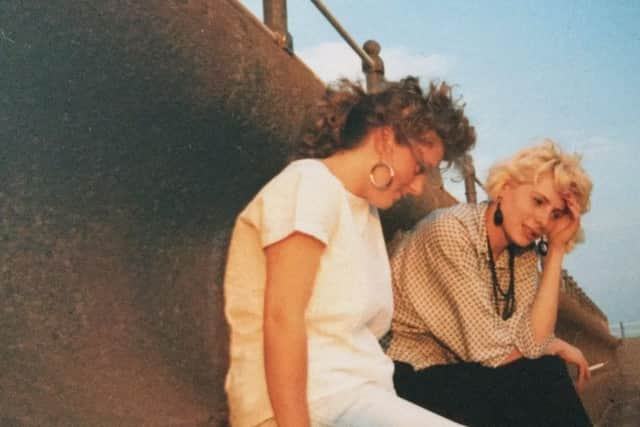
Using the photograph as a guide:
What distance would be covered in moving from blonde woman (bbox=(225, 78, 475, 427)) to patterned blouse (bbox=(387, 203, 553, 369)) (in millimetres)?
433

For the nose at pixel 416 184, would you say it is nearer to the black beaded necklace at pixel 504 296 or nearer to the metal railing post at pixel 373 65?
the black beaded necklace at pixel 504 296

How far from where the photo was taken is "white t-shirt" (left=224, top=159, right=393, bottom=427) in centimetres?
159

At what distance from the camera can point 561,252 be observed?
277cm

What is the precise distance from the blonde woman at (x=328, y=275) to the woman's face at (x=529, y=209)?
693 millimetres

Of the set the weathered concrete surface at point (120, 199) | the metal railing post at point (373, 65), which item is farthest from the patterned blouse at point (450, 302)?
the metal railing post at point (373, 65)

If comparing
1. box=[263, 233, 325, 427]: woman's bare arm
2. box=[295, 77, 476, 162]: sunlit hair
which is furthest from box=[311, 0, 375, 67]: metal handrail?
box=[263, 233, 325, 427]: woman's bare arm

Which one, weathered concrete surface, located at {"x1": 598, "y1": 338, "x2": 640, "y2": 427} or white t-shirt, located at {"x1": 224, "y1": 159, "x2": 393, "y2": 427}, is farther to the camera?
weathered concrete surface, located at {"x1": 598, "y1": 338, "x2": 640, "y2": 427}

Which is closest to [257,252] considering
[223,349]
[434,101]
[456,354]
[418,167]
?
[223,349]

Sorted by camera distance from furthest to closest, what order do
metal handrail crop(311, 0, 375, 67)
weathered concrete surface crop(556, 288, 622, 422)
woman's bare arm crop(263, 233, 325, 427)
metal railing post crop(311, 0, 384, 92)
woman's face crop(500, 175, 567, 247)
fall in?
Answer: weathered concrete surface crop(556, 288, 622, 422)
metal railing post crop(311, 0, 384, 92)
metal handrail crop(311, 0, 375, 67)
woman's face crop(500, 175, 567, 247)
woman's bare arm crop(263, 233, 325, 427)

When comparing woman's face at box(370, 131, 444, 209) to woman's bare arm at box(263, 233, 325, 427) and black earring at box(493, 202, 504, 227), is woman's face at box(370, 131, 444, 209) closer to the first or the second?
woman's bare arm at box(263, 233, 325, 427)

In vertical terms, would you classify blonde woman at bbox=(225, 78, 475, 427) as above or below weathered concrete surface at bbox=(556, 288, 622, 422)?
above

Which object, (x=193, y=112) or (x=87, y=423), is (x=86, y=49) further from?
(x=87, y=423)

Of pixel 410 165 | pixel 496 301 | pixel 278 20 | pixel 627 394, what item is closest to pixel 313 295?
pixel 410 165

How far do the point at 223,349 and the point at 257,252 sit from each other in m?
0.28
